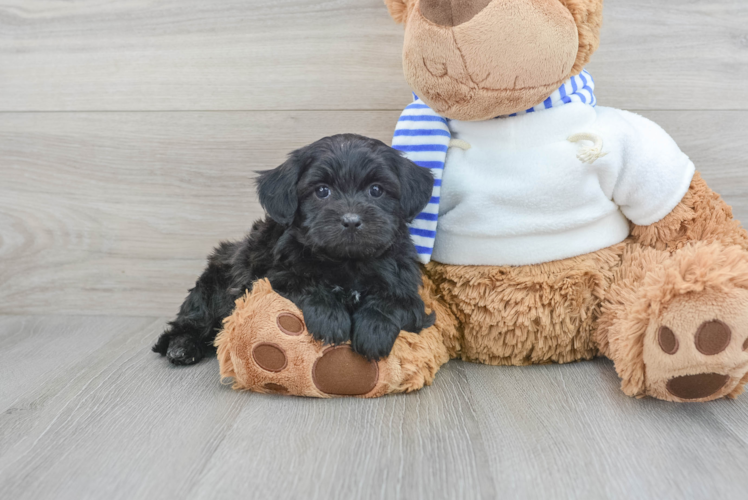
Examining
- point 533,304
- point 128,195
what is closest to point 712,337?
point 533,304

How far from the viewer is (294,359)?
131 centimetres

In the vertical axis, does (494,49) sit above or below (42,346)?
above

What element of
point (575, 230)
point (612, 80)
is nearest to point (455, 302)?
point (575, 230)

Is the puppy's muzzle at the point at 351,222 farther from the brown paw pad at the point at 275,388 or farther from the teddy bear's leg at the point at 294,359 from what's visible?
the brown paw pad at the point at 275,388

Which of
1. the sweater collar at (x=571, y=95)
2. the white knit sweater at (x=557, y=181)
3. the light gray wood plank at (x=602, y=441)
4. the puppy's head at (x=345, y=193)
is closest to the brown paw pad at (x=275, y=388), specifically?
the puppy's head at (x=345, y=193)

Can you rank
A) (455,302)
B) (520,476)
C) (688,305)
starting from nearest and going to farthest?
(520,476), (688,305), (455,302)

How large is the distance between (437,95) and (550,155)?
331 millimetres

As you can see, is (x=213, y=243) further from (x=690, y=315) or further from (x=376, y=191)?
(x=690, y=315)

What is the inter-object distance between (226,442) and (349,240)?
1.61 feet

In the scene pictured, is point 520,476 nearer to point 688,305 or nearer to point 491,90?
point 688,305

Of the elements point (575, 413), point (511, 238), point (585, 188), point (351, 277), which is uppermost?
point (585, 188)

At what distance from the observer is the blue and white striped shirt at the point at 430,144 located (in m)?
1.46

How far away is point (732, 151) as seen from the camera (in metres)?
1.85

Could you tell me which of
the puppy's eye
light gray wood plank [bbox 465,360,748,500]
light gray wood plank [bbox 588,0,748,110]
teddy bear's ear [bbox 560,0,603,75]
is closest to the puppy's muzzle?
the puppy's eye
